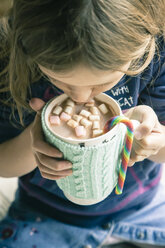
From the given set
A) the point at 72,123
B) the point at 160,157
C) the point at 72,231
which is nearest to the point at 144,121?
the point at 72,123

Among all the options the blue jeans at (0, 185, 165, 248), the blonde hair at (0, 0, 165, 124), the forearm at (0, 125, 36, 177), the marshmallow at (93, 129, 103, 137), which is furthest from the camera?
the blue jeans at (0, 185, 165, 248)

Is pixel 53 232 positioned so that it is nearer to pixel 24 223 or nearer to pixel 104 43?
pixel 24 223

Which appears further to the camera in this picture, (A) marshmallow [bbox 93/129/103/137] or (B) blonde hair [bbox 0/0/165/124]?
(A) marshmallow [bbox 93/129/103/137]

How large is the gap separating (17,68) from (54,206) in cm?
48

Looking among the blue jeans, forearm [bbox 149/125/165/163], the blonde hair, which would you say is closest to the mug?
the blonde hair

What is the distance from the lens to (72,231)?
2.93 feet

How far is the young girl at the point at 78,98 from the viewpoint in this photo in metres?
0.39

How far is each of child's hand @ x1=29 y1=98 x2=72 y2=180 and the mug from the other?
0.01 metres

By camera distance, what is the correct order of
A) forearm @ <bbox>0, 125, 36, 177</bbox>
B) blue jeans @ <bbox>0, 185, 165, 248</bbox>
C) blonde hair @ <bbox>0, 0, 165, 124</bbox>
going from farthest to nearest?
blue jeans @ <bbox>0, 185, 165, 248</bbox> < forearm @ <bbox>0, 125, 36, 177</bbox> < blonde hair @ <bbox>0, 0, 165, 124</bbox>

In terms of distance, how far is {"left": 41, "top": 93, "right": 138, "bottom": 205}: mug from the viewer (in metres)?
0.45

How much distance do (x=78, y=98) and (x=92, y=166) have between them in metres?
0.11

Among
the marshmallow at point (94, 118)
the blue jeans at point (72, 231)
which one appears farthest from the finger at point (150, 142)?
the blue jeans at point (72, 231)

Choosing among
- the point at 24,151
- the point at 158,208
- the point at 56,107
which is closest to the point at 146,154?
the point at 56,107

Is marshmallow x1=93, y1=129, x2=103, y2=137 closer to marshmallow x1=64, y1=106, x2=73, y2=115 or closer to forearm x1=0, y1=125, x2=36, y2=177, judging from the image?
marshmallow x1=64, y1=106, x2=73, y2=115
